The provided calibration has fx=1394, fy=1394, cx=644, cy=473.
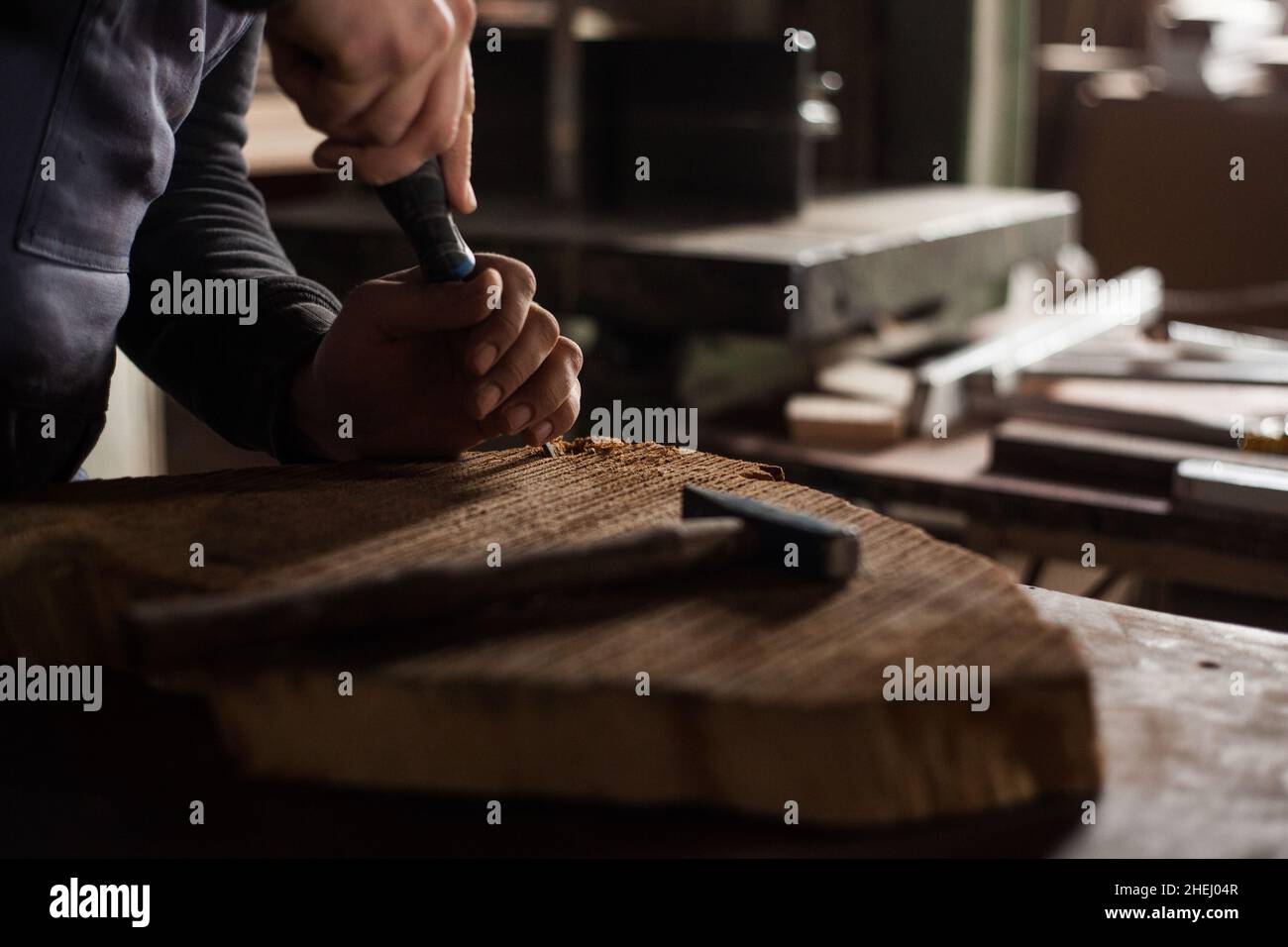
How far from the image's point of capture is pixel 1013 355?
7.57 feet

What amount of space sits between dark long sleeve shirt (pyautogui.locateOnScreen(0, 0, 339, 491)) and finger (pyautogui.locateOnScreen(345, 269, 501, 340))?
0.13 m

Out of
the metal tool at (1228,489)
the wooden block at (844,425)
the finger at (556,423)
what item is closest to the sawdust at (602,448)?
the finger at (556,423)

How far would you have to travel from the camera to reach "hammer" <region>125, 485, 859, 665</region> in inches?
28.5

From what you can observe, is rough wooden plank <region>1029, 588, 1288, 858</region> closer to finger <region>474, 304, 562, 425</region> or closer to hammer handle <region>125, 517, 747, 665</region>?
hammer handle <region>125, 517, 747, 665</region>

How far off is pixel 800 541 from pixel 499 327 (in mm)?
351

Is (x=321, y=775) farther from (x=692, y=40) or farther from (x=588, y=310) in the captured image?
(x=692, y=40)

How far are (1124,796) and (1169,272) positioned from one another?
408 cm

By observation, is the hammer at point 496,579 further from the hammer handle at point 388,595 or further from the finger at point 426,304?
the finger at point 426,304

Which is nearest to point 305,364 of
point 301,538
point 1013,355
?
point 301,538

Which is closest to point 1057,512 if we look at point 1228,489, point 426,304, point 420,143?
point 1228,489

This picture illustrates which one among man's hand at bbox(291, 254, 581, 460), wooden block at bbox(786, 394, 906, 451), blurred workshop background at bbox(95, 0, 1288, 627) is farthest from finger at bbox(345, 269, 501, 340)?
wooden block at bbox(786, 394, 906, 451)

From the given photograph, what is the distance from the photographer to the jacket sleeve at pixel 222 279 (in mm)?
Result: 1218

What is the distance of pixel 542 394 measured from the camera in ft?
3.72

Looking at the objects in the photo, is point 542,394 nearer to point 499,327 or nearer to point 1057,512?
point 499,327
